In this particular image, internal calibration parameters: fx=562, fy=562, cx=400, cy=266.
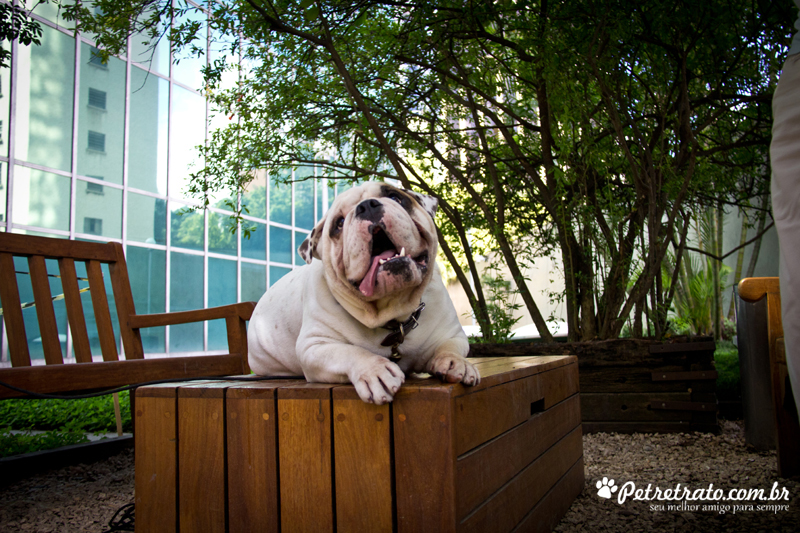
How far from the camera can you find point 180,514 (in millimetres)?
1679

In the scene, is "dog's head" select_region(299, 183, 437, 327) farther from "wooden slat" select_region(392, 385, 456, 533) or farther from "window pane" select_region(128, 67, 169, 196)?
"window pane" select_region(128, 67, 169, 196)

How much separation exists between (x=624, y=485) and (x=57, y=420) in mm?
4485

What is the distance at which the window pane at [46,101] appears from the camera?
799cm

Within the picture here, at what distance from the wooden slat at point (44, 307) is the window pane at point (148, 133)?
6864 millimetres

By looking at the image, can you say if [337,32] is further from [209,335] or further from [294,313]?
[209,335]

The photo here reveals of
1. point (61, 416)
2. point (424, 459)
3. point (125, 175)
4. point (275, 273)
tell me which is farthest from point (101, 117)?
point (424, 459)

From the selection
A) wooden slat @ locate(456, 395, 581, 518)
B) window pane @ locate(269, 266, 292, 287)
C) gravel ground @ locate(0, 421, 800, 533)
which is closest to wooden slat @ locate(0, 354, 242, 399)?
gravel ground @ locate(0, 421, 800, 533)

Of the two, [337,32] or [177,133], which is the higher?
[177,133]

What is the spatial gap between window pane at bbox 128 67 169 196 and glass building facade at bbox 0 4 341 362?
2 centimetres

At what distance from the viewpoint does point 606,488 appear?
2703mm

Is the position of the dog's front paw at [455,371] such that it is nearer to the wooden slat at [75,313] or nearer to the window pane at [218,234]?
the wooden slat at [75,313]

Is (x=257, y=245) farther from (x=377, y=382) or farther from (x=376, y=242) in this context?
(x=377, y=382)

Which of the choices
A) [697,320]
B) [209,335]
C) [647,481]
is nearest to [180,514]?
[647,481]

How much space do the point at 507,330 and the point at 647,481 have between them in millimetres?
1952
